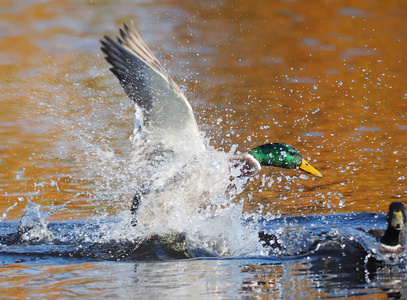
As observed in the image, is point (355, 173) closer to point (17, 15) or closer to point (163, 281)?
point (163, 281)

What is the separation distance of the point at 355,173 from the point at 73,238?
10.9 ft

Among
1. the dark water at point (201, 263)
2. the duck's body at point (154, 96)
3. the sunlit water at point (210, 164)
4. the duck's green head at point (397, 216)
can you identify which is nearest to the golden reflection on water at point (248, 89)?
the sunlit water at point (210, 164)

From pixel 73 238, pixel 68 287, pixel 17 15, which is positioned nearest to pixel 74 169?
pixel 73 238

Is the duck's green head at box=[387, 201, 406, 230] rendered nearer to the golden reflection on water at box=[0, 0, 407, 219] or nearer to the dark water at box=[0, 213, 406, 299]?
the dark water at box=[0, 213, 406, 299]

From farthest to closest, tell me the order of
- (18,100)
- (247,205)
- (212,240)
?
(18,100) → (247,205) → (212,240)

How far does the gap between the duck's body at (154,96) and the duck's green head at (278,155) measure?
1.27ft

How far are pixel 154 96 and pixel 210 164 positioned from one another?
32.4 inches

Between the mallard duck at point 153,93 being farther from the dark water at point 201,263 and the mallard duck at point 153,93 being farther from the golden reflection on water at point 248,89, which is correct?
the golden reflection on water at point 248,89

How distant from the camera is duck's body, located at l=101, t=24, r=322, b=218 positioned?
20.6ft

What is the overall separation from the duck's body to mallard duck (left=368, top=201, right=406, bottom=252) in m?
1.63

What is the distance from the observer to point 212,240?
6.25m

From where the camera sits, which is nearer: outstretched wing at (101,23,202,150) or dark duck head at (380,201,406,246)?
dark duck head at (380,201,406,246)

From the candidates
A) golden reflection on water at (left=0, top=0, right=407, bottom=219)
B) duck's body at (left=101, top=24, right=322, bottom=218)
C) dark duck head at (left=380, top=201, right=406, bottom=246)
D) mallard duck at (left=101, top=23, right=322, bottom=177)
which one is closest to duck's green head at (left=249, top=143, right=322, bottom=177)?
duck's body at (left=101, top=24, right=322, bottom=218)

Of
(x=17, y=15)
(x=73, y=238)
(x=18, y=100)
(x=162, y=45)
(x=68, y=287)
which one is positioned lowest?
(x=68, y=287)
